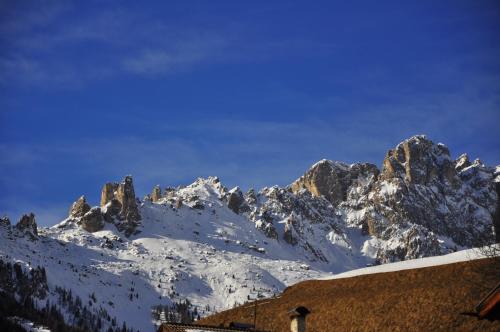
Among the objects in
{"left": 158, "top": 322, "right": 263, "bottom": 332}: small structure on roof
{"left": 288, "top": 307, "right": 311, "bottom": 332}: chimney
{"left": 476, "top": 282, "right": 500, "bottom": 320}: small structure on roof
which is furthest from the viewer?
{"left": 158, "top": 322, "right": 263, "bottom": 332}: small structure on roof

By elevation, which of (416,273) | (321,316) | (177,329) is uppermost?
(416,273)

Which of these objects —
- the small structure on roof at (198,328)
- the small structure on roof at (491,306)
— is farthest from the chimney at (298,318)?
the small structure on roof at (491,306)

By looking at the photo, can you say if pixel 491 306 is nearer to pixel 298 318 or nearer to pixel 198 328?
pixel 298 318

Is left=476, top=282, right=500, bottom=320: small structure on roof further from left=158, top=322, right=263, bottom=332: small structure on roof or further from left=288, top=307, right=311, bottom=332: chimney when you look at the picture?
left=158, top=322, right=263, bottom=332: small structure on roof

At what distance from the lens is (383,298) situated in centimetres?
8331

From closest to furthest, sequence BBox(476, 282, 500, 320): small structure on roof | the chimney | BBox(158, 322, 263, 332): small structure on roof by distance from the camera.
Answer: BBox(476, 282, 500, 320): small structure on roof
the chimney
BBox(158, 322, 263, 332): small structure on roof

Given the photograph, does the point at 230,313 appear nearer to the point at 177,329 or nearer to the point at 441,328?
the point at 441,328

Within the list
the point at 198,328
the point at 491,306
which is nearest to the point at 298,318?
the point at 198,328

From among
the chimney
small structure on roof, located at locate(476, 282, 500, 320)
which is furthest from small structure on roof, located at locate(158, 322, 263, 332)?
small structure on roof, located at locate(476, 282, 500, 320)

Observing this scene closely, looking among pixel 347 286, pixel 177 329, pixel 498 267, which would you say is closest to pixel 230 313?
pixel 347 286

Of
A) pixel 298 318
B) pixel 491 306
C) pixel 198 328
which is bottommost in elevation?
pixel 491 306

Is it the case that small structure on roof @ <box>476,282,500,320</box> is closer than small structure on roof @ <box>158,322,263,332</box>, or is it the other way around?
small structure on roof @ <box>476,282,500,320</box>

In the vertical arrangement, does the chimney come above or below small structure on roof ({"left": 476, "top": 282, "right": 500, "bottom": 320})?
above

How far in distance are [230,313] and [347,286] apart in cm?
1494
